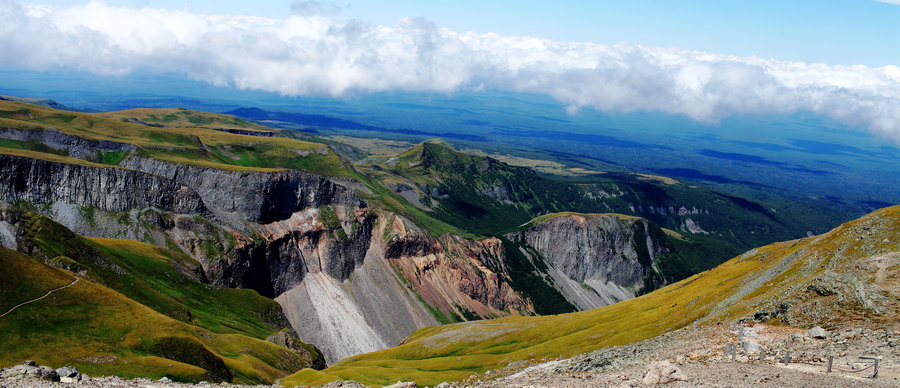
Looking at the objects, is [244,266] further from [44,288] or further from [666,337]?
[666,337]

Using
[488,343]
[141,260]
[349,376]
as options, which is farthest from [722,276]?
[141,260]

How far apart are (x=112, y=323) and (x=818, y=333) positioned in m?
87.3

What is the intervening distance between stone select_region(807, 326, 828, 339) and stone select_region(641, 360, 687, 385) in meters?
15.0

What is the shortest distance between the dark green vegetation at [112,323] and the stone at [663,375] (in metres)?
58.4

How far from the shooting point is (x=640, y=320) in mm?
86500

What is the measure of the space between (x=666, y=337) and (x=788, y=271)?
3231cm

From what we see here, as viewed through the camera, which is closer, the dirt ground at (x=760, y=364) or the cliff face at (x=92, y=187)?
the dirt ground at (x=760, y=364)

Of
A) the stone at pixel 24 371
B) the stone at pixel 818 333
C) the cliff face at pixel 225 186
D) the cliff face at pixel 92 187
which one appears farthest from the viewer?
the cliff face at pixel 225 186

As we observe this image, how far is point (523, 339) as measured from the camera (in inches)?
4259

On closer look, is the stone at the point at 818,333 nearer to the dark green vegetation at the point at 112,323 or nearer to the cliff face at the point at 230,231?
the dark green vegetation at the point at 112,323

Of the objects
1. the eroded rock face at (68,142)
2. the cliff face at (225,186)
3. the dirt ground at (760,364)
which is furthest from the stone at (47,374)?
the eroded rock face at (68,142)

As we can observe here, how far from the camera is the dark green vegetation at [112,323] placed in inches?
2687

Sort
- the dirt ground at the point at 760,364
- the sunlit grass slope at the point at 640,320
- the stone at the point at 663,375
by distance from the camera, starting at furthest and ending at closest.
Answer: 1. the sunlit grass slope at the point at 640,320
2. the stone at the point at 663,375
3. the dirt ground at the point at 760,364

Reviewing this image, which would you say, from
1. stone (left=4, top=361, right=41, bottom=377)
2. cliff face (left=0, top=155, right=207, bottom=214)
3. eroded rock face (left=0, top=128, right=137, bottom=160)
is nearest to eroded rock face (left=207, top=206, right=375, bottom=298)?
cliff face (left=0, top=155, right=207, bottom=214)
